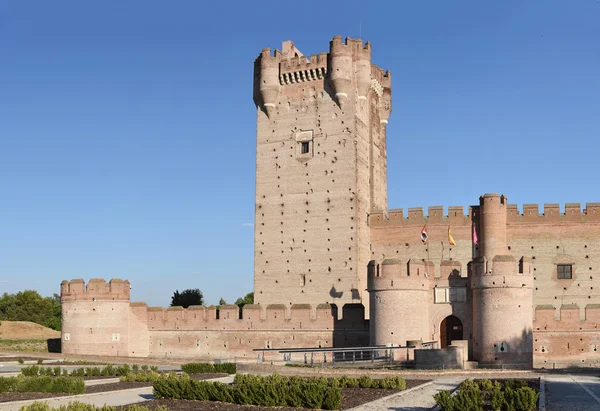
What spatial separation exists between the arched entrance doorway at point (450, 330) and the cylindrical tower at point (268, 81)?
59.9ft

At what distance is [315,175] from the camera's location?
46281 mm

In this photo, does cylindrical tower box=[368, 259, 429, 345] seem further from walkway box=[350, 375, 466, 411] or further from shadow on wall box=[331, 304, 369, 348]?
walkway box=[350, 375, 466, 411]

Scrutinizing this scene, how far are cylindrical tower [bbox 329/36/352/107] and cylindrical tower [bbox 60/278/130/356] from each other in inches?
620

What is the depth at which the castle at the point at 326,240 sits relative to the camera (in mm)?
41375

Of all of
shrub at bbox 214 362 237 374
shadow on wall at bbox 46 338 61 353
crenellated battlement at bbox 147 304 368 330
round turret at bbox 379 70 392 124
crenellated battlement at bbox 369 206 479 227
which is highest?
round turret at bbox 379 70 392 124

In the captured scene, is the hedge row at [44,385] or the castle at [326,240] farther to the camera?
the castle at [326,240]

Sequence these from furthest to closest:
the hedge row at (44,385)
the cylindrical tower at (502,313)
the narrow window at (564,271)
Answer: the narrow window at (564,271) → the cylindrical tower at (502,313) → the hedge row at (44,385)

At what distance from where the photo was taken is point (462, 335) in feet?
114

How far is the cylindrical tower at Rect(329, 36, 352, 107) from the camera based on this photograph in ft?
151

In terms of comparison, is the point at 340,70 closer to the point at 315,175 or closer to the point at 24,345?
the point at 315,175

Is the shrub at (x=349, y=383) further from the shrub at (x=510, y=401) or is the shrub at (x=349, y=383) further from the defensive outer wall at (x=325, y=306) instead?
the defensive outer wall at (x=325, y=306)

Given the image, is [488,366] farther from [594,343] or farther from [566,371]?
[594,343]

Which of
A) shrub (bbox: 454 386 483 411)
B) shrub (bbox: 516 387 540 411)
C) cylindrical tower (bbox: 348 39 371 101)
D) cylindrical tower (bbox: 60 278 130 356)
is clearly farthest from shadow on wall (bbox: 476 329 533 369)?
cylindrical tower (bbox: 60 278 130 356)

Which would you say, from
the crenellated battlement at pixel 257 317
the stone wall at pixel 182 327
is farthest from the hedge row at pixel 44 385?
the crenellated battlement at pixel 257 317
